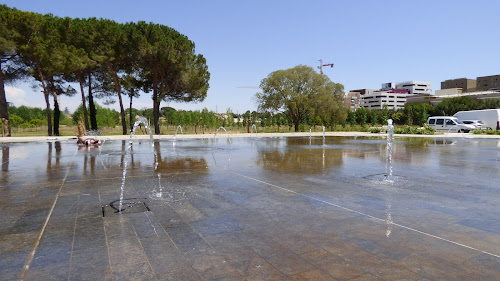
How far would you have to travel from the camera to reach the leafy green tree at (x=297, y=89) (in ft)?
127

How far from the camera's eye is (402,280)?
261cm

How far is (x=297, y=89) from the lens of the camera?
1570 inches

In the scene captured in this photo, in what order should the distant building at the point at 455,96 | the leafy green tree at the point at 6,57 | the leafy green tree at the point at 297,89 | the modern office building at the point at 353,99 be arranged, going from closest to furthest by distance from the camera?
the leafy green tree at the point at 6,57, the leafy green tree at the point at 297,89, the distant building at the point at 455,96, the modern office building at the point at 353,99

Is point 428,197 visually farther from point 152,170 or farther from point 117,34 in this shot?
point 117,34

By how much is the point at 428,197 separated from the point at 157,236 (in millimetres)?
4789

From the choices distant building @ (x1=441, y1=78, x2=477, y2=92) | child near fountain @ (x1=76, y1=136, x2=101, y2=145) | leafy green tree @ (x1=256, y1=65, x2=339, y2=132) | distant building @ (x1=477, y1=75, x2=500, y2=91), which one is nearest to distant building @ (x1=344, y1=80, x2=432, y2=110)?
distant building @ (x1=441, y1=78, x2=477, y2=92)

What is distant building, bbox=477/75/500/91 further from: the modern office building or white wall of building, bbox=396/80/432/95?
the modern office building

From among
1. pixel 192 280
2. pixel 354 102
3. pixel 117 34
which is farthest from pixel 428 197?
pixel 354 102

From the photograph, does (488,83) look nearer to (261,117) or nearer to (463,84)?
(463,84)

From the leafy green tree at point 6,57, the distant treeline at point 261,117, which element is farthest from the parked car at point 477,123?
the leafy green tree at point 6,57

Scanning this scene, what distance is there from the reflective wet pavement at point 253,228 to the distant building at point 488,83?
143m

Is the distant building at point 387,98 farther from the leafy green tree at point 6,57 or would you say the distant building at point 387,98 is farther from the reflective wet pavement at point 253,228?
the reflective wet pavement at point 253,228

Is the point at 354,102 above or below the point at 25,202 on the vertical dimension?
above

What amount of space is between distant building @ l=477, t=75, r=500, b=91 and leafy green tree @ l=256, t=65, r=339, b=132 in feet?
370
